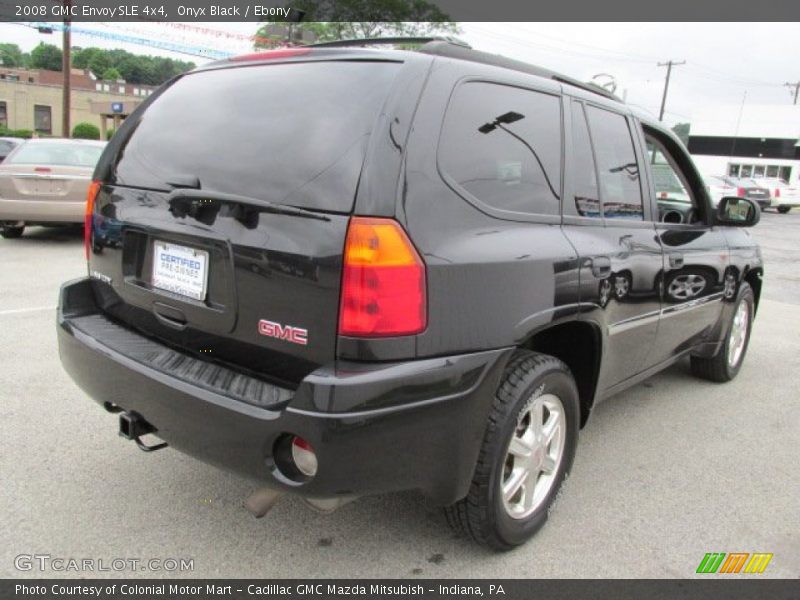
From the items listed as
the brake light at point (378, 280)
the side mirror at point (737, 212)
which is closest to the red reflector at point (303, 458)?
the brake light at point (378, 280)

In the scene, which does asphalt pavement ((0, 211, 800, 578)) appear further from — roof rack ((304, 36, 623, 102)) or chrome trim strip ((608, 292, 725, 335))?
roof rack ((304, 36, 623, 102))

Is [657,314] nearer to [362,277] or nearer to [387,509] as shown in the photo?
[387,509]

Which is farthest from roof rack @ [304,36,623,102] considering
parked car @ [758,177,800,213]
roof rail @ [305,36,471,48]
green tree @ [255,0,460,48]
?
green tree @ [255,0,460,48]

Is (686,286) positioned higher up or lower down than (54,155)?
lower down

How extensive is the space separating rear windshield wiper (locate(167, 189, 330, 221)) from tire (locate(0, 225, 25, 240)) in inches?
326

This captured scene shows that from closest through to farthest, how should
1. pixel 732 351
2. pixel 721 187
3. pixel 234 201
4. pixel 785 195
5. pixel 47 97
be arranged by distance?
1. pixel 234 201
2. pixel 732 351
3. pixel 721 187
4. pixel 785 195
5. pixel 47 97

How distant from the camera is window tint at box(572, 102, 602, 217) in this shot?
2695 millimetres

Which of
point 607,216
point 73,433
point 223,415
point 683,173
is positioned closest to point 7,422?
point 73,433

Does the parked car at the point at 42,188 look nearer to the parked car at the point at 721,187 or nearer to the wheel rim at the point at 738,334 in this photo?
the wheel rim at the point at 738,334

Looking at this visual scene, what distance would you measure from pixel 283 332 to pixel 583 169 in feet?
4.94

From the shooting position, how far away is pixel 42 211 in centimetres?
844

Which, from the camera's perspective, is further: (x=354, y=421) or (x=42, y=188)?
(x=42, y=188)

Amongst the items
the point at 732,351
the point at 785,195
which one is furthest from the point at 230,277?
the point at 785,195

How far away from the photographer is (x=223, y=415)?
77.9 inches
